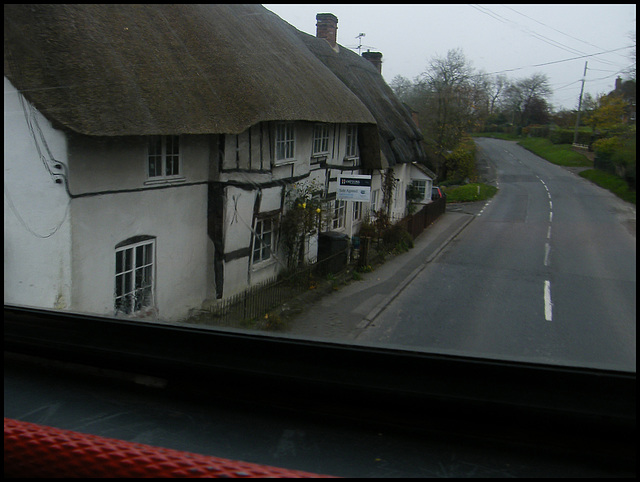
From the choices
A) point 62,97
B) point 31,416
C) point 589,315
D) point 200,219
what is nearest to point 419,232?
point 589,315

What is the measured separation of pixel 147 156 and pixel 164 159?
0.09 m

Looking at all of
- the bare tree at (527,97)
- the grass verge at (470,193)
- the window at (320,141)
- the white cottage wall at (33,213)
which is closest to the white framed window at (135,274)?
the white cottage wall at (33,213)

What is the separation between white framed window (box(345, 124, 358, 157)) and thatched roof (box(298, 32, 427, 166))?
0.26ft

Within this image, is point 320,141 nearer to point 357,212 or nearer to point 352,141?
point 352,141

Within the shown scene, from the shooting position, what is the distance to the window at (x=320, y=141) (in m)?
1.63

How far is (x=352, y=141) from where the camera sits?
162 cm

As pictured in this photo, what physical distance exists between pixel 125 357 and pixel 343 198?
0.63m

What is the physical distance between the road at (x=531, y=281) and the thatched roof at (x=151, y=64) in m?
0.68

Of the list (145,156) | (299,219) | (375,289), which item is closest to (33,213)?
(145,156)

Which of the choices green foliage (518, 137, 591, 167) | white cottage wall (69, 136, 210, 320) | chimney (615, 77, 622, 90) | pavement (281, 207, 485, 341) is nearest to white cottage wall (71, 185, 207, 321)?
white cottage wall (69, 136, 210, 320)

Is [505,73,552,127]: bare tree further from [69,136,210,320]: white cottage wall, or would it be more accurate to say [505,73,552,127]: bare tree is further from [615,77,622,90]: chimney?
[69,136,210,320]: white cottage wall

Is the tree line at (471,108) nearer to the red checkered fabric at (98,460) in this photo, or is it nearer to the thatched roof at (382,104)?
the thatched roof at (382,104)

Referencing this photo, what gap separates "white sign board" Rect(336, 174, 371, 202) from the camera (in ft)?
4.32

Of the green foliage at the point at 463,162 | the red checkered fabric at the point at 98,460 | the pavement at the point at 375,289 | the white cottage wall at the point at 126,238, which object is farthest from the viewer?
the white cottage wall at the point at 126,238
